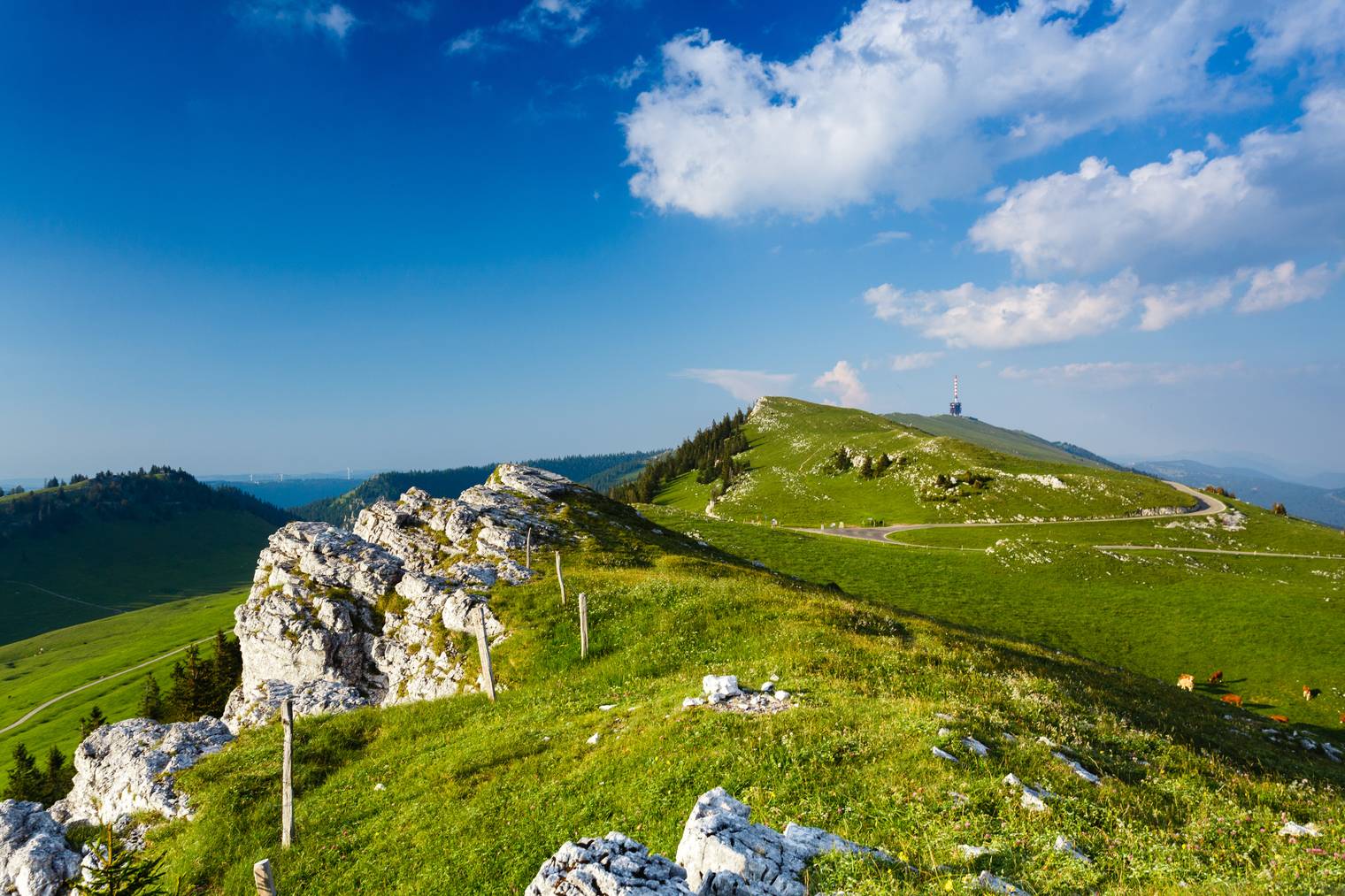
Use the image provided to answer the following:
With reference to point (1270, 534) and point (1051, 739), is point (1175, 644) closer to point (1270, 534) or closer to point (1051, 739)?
point (1051, 739)

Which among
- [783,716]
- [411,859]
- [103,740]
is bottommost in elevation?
[103,740]

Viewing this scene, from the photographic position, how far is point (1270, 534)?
77250 mm

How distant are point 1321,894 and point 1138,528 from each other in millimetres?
96909

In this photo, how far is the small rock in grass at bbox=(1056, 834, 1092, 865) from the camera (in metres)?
8.23

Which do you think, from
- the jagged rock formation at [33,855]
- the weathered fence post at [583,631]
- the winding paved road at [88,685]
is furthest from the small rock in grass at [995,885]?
the winding paved road at [88,685]

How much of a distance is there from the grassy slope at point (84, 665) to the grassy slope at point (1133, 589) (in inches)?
4413

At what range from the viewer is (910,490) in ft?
361

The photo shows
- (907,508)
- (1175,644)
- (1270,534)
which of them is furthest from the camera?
(907,508)

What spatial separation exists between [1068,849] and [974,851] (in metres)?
1.44

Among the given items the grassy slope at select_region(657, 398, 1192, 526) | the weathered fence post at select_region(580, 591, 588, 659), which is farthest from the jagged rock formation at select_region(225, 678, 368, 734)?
the grassy slope at select_region(657, 398, 1192, 526)

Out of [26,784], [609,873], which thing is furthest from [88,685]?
[609,873]

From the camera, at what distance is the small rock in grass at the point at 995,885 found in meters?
7.39

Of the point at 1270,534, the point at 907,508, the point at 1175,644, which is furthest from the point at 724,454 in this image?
the point at 1175,644

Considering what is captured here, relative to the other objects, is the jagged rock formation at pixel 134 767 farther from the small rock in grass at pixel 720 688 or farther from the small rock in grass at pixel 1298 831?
the small rock in grass at pixel 1298 831
